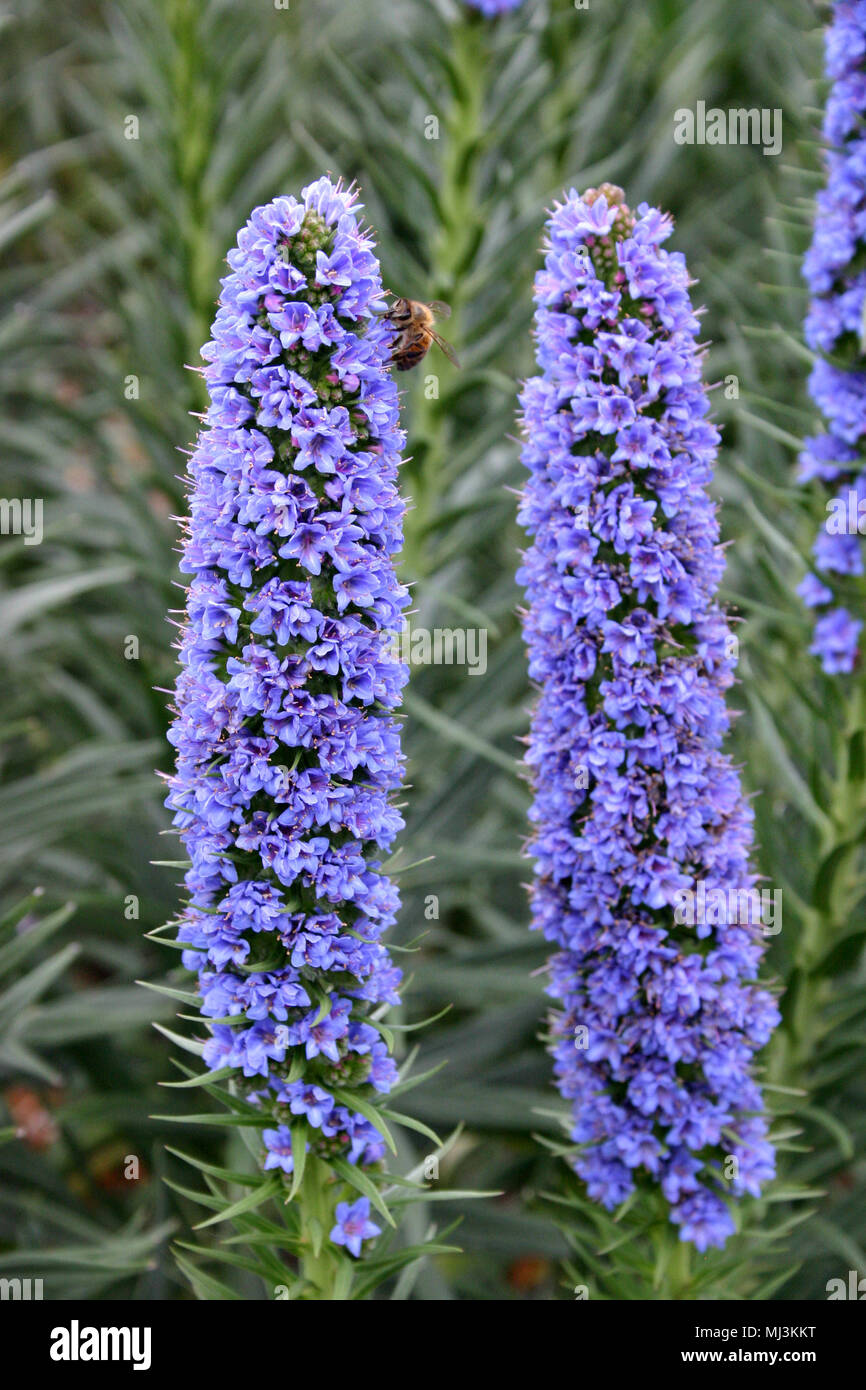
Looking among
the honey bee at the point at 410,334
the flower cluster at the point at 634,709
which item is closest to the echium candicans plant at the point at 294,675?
the flower cluster at the point at 634,709

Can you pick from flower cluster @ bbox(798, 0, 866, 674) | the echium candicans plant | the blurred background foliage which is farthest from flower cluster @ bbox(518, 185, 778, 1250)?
flower cluster @ bbox(798, 0, 866, 674)

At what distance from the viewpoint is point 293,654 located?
2.47m

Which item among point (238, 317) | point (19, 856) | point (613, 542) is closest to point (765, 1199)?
point (613, 542)

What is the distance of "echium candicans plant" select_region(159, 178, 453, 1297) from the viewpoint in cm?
243

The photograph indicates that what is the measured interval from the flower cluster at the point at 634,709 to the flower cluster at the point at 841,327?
70 cm

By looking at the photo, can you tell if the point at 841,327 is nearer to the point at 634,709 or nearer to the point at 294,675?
the point at 634,709

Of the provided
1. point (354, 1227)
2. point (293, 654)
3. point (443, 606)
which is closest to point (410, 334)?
point (293, 654)

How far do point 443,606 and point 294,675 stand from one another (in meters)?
2.59

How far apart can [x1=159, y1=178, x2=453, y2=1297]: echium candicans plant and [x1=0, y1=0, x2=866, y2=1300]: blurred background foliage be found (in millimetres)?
996

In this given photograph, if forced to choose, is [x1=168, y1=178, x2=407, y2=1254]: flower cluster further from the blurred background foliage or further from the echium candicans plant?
the blurred background foliage

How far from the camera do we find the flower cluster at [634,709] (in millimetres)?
2697

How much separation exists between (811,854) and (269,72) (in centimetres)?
402

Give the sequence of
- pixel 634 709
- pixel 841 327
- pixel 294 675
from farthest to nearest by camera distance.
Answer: pixel 841 327 < pixel 634 709 < pixel 294 675

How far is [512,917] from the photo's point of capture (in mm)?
5715
